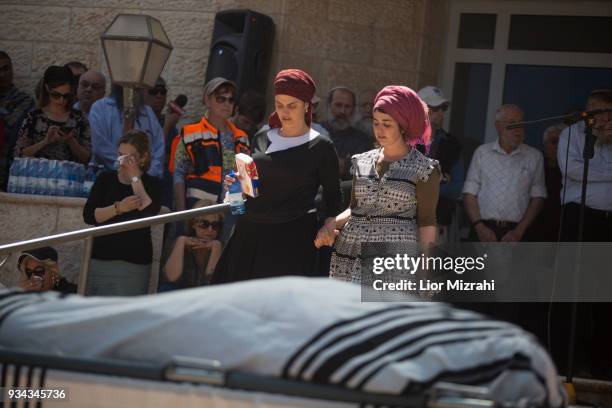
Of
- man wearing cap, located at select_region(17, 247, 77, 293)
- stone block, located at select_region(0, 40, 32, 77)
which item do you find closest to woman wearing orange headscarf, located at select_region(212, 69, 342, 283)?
man wearing cap, located at select_region(17, 247, 77, 293)

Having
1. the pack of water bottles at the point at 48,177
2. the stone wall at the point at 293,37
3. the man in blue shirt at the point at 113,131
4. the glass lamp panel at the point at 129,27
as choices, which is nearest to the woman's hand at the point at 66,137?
the man in blue shirt at the point at 113,131

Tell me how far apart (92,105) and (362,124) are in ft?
6.74

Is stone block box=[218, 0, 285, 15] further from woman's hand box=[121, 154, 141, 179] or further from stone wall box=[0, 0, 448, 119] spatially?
woman's hand box=[121, 154, 141, 179]

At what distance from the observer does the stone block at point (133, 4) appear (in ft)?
30.8

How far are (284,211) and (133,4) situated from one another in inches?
186

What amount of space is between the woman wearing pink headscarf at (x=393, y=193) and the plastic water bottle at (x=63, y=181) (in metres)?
2.98

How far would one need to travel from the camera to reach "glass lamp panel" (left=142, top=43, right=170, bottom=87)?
7145mm

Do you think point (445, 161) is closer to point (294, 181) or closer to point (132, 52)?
point (132, 52)

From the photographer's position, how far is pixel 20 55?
9.68 metres

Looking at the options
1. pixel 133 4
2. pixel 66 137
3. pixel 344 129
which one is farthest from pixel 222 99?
pixel 133 4

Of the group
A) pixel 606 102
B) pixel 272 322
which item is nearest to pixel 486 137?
pixel 606 102

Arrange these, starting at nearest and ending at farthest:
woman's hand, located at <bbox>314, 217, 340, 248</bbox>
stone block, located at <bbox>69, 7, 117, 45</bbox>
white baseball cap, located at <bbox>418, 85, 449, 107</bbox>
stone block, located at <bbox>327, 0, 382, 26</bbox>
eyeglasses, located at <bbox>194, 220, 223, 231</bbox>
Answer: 1. woman's hand, located at <bbox>314, 217, 340, 248</bbox>
2. eyeglasses, located at <bbox>194, 220, 223, 231</bbox>
3. white baseball cap, located at <bbox>418, 85, 449, 107</bbox>
4. stone block, located at <bbox>327, 0, 382, 26</bbox>
5. stone block, located at <bbox>69, 7, 117, 45</bbox>

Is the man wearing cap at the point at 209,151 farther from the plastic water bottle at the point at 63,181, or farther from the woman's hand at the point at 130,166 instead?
the plastic water bottle at the point at 63,181

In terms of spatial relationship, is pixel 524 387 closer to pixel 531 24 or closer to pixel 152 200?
pixel 152 200
